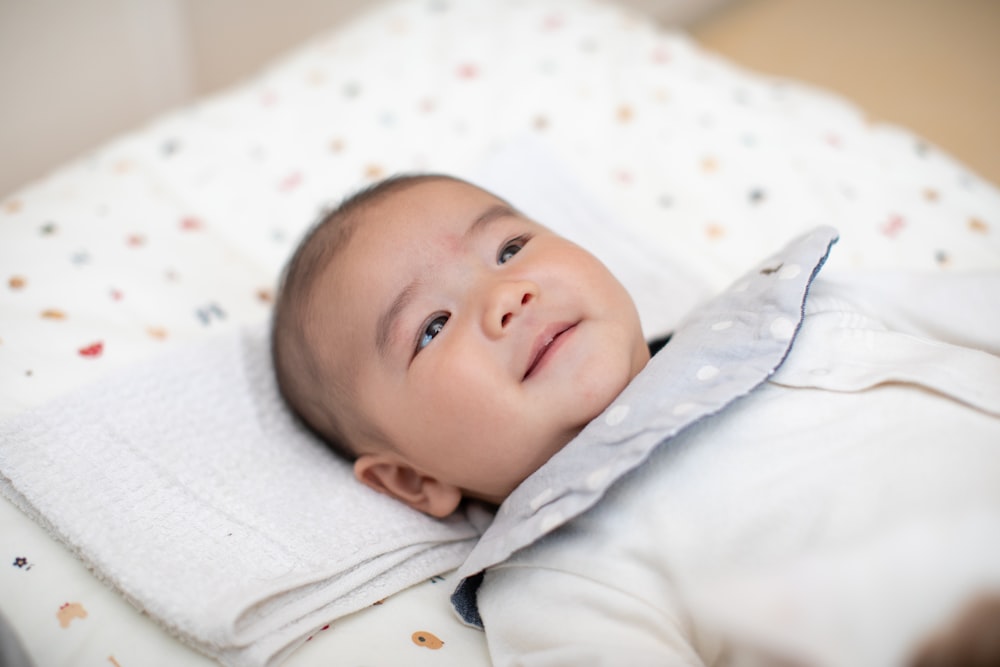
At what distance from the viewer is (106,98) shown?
1935 millimetres

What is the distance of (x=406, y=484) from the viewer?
1065mm

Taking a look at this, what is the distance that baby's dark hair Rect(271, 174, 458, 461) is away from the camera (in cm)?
102

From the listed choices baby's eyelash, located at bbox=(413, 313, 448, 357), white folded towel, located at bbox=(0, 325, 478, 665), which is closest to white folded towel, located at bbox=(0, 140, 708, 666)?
white folded towel, located at bbox=(0, 325, 478, 665)

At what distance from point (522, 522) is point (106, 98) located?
1640 mm

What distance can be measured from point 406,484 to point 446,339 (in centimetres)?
25

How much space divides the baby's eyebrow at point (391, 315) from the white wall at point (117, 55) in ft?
4.09

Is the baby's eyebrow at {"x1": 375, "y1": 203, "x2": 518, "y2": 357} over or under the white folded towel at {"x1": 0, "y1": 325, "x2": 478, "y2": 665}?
over

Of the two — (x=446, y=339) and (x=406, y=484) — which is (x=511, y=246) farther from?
(x=406, y=484)

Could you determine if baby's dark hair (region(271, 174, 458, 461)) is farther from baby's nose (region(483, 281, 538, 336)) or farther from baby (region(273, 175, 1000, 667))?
baby's nose (region(483, 281, 538, 336))

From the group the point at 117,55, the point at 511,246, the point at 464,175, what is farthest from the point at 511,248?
the point at 117,55

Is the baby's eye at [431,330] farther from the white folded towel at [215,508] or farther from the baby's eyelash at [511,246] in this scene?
the white folded towel at [215,508]

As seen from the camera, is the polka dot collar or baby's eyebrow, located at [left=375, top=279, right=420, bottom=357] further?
baby's eyebrow, located at [left=375, top=279, right=420, bottom=357]

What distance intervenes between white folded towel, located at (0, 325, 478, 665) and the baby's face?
0.10 m

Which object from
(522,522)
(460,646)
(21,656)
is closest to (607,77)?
Answer: (522,522)
